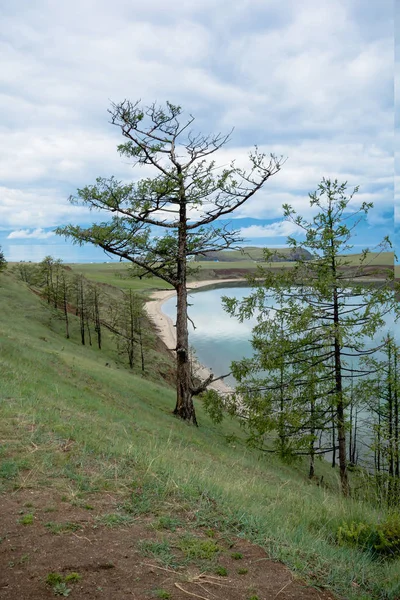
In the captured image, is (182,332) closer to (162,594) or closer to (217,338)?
(162,594)

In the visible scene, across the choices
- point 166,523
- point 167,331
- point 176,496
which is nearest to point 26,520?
point 166,523

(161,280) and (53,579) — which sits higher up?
(161,280)

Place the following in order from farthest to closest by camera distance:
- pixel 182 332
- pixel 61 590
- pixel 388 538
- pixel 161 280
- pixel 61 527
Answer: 1. pixel 161 280
2. pixel 182 332
3. pixel 388 538
4. pixel 61 527
5. pixel 61 590

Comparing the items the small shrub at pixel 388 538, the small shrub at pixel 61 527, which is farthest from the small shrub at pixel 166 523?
the small shrub at pixel 388 538

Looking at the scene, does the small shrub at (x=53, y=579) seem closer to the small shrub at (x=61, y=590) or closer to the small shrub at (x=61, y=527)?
the small shrub at (x=61, y=590)

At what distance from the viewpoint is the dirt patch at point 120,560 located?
343cm

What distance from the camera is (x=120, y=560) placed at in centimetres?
381

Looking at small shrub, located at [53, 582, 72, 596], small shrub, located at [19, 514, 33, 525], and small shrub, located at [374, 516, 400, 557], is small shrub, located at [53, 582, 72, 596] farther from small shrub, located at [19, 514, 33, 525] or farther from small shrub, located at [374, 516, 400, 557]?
small shrub, located at [374, 516, 400, 557]

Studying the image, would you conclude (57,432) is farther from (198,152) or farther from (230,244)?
(198,152)

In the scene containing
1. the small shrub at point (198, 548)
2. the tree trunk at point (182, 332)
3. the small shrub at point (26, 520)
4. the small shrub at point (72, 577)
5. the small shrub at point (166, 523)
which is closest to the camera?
the small shrub at point (72, 577)

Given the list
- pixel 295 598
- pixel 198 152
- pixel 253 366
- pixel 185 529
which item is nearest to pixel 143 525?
pixel 185 529

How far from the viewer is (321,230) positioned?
43.2 ft

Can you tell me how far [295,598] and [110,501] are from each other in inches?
86.4

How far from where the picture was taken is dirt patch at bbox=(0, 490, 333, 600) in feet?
11.3
